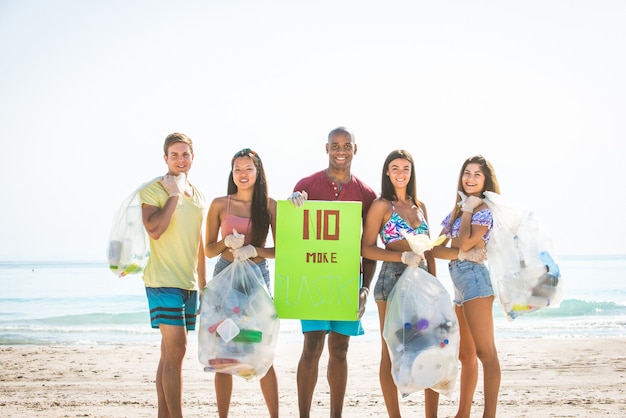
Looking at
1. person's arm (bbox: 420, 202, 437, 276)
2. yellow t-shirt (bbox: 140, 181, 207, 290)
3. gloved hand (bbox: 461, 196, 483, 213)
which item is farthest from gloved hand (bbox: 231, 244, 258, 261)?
gloved hand (bbox: 461, 196, 483, 213)

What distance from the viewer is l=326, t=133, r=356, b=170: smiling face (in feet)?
16.5

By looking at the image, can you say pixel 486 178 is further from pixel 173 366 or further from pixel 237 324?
pixel 173 366

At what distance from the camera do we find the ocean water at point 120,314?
1341 cm

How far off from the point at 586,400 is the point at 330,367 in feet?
9.71

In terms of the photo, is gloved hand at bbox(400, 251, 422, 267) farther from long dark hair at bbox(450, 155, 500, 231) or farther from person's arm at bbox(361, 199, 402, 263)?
long dark hair at bbox(450, 155, 500, 231)

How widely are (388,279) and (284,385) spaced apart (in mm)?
3495

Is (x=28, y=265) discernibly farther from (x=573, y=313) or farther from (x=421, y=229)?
(x=421, y=229)

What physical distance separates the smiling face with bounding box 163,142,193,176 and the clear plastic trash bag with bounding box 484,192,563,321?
224 centimetres

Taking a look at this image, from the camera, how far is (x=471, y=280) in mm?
4699

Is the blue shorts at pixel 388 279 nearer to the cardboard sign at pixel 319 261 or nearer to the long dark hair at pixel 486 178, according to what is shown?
the cardboard sign at pixel 319 261

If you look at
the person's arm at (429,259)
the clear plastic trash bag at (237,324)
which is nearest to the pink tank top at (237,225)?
the clear plastic trash bag at (237,324)

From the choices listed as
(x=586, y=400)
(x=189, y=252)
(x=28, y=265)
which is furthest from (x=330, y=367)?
(x=28, y=265)

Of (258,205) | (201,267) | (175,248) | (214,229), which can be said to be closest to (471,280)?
(258,205)

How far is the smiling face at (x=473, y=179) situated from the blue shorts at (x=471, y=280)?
1.81ft
